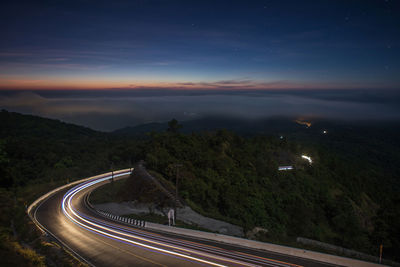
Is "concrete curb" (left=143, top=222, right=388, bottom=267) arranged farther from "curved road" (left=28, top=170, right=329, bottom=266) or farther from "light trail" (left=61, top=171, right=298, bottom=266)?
"light trail" (left=61, top=171, right=298, bottom=266)

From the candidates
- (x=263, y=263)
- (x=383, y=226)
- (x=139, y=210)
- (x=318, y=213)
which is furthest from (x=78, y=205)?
(x=383, y=226)

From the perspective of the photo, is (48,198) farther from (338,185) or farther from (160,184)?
(338,185)

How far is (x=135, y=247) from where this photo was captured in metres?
18.4

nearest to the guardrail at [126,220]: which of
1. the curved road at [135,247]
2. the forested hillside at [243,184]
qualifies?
the curved road at [135,247]

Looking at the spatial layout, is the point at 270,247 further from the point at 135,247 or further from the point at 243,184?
the point at 243,184

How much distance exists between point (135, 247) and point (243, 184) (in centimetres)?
3290

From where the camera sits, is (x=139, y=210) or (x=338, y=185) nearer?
(x=139, y=210)

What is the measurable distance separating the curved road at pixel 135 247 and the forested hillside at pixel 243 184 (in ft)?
11.8

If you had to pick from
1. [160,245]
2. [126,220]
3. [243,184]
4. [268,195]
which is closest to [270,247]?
[160,245]

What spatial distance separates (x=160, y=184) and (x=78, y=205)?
37.6 feet

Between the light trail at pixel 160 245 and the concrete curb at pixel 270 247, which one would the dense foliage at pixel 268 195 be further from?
the light trail at pixel 160 245

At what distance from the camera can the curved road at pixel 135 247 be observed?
16.2 meters

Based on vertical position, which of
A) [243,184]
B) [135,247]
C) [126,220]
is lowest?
[243,184]

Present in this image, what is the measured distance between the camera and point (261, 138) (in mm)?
89062
